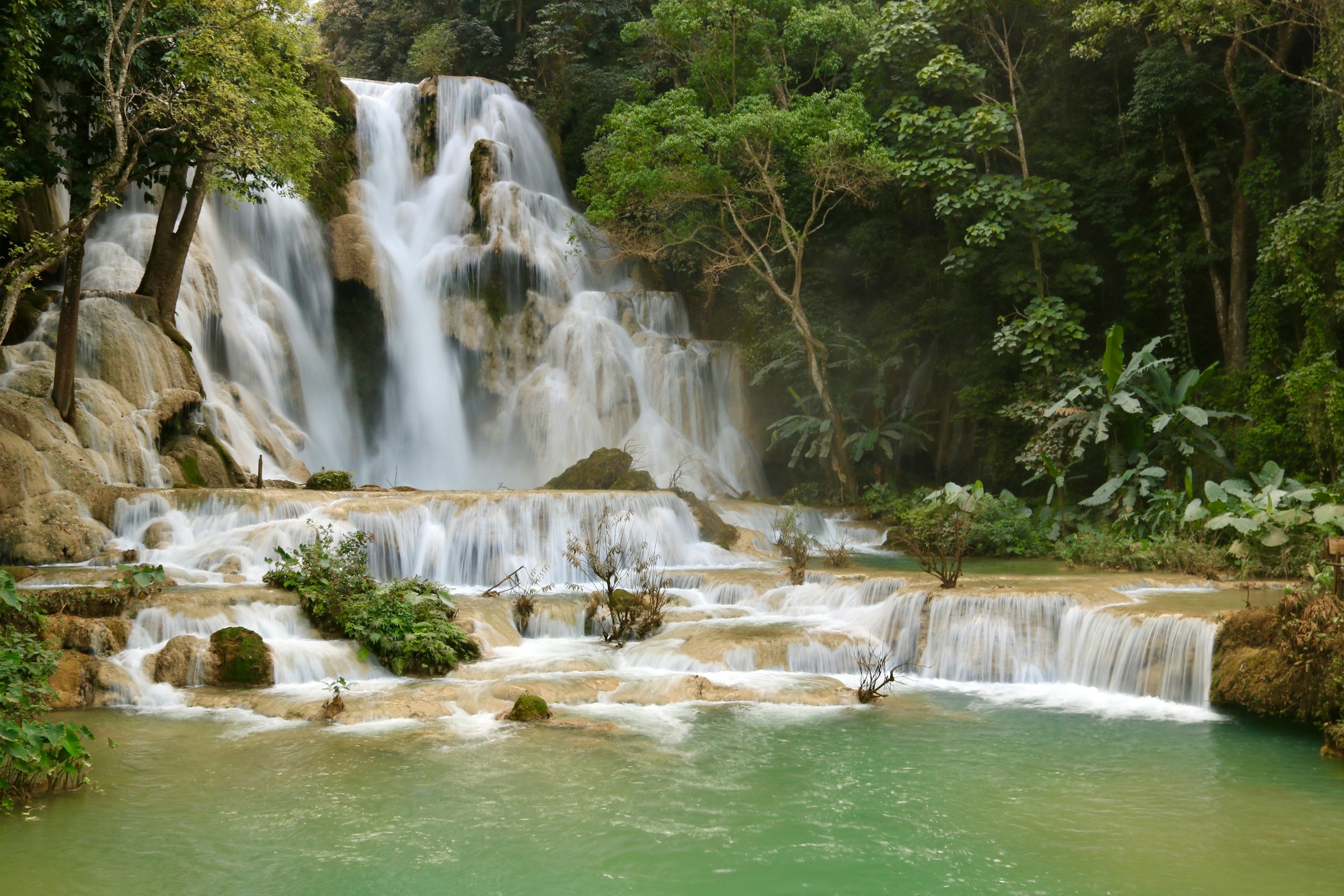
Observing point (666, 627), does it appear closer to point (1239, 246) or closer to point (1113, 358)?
point (1113, 358)

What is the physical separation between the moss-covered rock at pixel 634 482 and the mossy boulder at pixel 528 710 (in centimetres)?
963

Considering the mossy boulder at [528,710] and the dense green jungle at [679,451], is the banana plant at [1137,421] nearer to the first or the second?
the dense green jungle at [679,451]

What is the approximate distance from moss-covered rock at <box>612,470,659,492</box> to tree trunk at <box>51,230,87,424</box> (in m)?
8.99

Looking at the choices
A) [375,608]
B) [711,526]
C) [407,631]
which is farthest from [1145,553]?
[375,608]

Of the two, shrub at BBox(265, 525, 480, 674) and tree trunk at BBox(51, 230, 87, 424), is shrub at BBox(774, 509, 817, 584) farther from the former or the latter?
tree trunk at BBox(51, 230, 87, 424)

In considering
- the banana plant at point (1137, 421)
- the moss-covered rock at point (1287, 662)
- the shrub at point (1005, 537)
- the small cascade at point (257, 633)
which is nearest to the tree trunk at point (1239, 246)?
the banana plant at point (1137, 421)

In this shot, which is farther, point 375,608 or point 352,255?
point 352,255

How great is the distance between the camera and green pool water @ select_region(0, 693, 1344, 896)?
5637 mm

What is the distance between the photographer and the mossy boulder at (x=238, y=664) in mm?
9805

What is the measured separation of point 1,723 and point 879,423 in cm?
1800

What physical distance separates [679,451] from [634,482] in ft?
14.8

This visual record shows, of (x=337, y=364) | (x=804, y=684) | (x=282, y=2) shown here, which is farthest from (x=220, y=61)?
(x=804, y=684)

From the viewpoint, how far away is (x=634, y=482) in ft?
61.2

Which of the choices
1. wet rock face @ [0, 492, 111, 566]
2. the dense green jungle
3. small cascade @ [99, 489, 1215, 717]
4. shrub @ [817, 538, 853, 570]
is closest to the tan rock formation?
the dense green jungle
